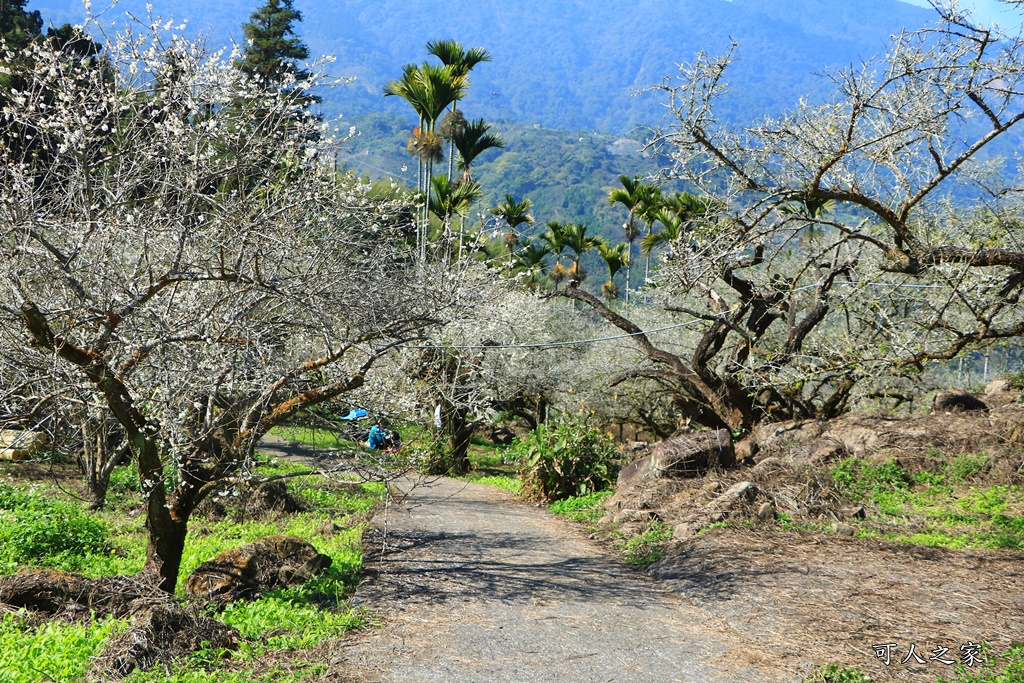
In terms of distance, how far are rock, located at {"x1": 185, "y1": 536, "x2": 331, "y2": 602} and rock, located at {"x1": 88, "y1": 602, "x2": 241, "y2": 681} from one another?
154 centimetres

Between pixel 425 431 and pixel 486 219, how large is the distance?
6.85 m

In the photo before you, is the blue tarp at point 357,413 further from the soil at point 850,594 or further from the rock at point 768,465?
the rock at point 768,465

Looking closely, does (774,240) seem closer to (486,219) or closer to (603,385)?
(486,219)

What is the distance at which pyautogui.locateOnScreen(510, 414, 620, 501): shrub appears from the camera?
43.2ft

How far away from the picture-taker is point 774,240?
8258 mm

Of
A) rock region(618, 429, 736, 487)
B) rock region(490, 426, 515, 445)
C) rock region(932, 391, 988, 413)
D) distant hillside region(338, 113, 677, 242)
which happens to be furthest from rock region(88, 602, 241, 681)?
distant hillside region(338, 113, 677, 242)

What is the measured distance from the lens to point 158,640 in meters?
4.71

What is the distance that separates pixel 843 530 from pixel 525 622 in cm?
391

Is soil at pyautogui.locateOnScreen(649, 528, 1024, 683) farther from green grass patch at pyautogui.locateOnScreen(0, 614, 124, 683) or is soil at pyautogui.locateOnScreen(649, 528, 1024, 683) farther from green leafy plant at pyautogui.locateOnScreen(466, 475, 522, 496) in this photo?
green leafy plant at pyautogui.locateOnScreen(466, 475, 522, 496)

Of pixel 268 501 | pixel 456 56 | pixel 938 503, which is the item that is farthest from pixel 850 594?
pixel 456 56

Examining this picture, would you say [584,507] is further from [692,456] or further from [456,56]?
[456,56]

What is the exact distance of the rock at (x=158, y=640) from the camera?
4.41m

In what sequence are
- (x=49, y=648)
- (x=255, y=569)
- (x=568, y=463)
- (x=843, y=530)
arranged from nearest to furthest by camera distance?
(x=49, y=648)
(x=255, y=569)
(x=843, y=530)
(x=568, y=463)

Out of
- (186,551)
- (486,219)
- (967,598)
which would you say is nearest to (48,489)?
(186,551)
